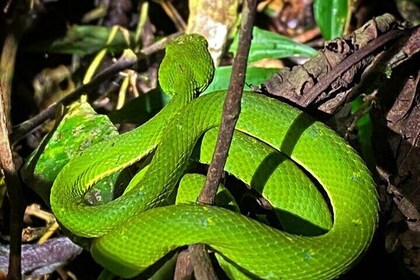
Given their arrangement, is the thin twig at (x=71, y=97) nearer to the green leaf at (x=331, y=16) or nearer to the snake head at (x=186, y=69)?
the snake head at (x=186, y=69)

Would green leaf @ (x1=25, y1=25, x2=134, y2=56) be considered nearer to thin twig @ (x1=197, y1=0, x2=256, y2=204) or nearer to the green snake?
the green snake

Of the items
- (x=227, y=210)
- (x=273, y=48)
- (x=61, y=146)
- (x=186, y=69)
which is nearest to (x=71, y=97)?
(x=61, y=146)

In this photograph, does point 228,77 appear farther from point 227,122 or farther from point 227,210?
point 227,122

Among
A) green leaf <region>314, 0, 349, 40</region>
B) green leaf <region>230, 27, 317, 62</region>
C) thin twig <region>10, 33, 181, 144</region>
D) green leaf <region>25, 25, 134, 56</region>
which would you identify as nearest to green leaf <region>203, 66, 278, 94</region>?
green leaf <region>230, 27, 317, 62</region>

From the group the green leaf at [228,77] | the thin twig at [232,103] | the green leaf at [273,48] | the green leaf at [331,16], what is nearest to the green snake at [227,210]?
the thin twig at [232,103]

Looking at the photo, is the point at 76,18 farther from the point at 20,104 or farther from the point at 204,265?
the point at 204,265

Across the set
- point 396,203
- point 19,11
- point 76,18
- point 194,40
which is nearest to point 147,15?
point 76,18
